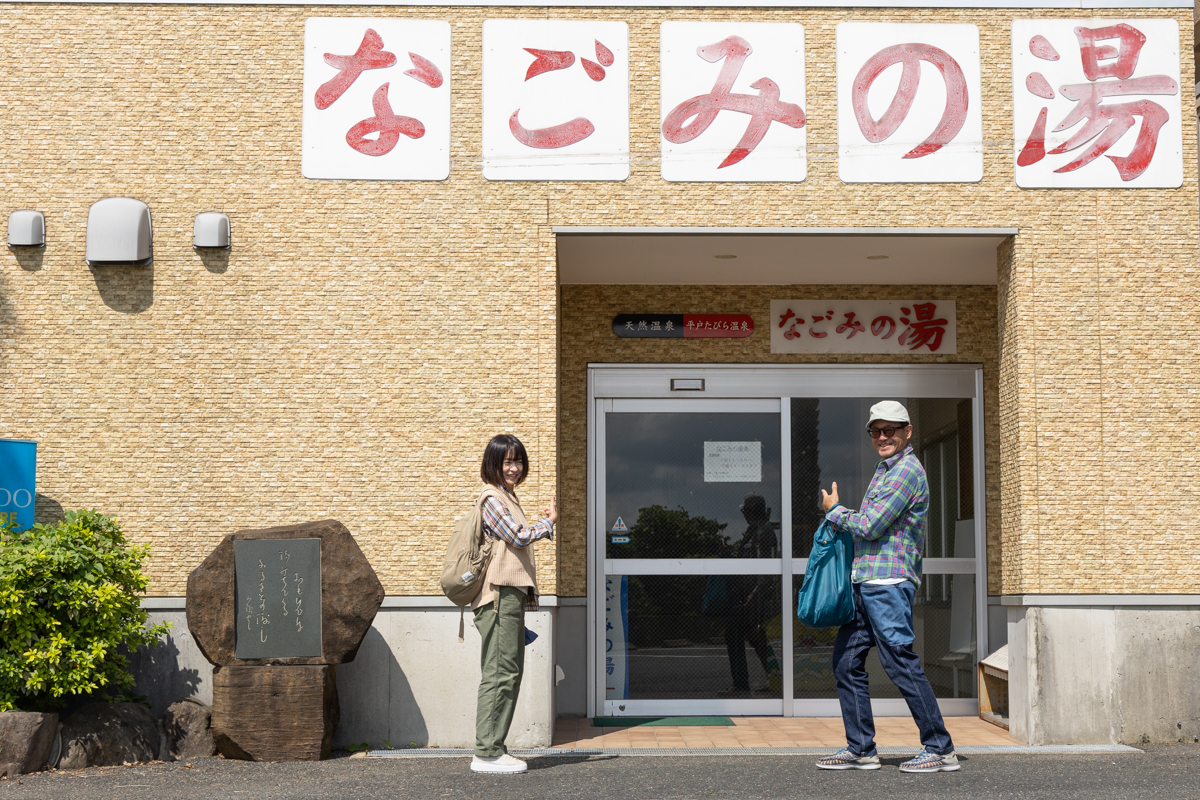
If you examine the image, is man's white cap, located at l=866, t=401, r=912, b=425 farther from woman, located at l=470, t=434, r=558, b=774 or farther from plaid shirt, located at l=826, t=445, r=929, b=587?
woman, located at l=470, t=434, r=558, b=774

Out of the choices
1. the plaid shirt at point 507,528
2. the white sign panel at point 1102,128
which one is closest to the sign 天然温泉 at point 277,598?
the plaid shirt at point 507,528

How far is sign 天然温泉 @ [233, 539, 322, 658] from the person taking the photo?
6.66 meters

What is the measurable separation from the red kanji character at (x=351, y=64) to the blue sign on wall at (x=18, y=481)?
2.73 metres

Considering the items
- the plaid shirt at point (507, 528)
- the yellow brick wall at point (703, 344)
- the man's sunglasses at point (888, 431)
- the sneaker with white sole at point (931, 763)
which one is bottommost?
the sneaker with white sole at point (931, 763)

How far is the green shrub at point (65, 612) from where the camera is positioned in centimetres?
620

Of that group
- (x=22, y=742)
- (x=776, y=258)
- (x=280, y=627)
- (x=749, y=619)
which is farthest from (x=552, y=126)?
(x=22, y=742)

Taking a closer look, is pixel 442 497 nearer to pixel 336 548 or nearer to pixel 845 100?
pixel 336 548

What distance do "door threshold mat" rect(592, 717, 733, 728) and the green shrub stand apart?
313 centimetres

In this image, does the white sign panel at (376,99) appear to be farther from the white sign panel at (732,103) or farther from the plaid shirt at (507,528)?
the plaid shirt at (507,528)

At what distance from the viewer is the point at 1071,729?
7.12 metres

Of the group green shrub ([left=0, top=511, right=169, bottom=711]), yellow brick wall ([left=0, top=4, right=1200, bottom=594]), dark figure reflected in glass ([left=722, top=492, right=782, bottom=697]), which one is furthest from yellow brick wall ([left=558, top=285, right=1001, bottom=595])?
green shrub ([left=0, top=511, right=169, bottom=711])

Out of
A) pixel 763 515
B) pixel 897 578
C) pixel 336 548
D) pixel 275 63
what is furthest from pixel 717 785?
pixel 275 63

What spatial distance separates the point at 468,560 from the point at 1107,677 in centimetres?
393

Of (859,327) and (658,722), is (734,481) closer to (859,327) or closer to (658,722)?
(859,327)
